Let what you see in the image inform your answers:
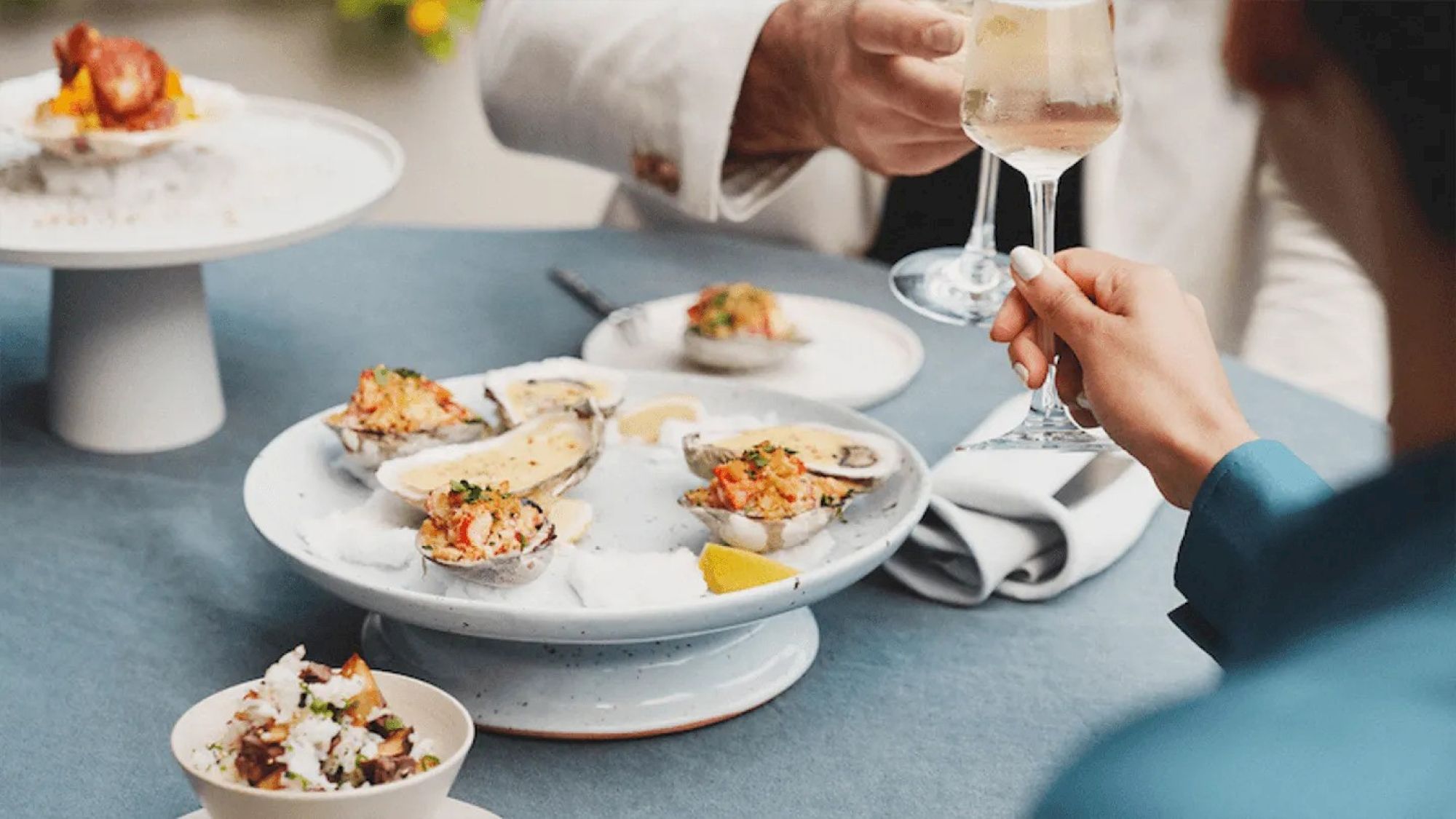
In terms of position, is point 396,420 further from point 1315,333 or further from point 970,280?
point 1315,333

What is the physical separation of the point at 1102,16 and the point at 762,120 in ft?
2.53

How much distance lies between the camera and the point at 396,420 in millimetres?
1283

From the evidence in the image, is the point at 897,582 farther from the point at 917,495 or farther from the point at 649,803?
the point at 649,803

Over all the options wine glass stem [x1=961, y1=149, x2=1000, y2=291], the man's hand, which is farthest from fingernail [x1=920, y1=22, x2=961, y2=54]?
wine glass stem [x1=961, y1=149, x2=1000, y2=291]

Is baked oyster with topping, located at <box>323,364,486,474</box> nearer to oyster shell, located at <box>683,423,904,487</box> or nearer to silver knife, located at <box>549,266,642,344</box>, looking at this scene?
oyster shell, located at <box>683,423,904,487</box>

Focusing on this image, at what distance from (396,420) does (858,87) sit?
59 centimetres

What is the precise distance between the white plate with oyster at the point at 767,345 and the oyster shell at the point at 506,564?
1.78 feet

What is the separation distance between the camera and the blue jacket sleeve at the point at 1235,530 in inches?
35.5

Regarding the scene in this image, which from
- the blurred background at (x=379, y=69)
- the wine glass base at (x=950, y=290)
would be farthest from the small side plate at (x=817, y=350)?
the blurred background at (x=379, y=69)

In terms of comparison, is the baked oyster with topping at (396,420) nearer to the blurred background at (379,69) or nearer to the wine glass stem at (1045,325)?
the wine glass stem at (1045,325)

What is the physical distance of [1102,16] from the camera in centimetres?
110

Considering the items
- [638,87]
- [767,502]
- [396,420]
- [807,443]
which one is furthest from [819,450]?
[638,87]

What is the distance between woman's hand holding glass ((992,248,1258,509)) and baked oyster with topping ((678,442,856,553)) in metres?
0.18

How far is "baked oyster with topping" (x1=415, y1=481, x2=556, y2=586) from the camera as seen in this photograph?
1052 millimetres
